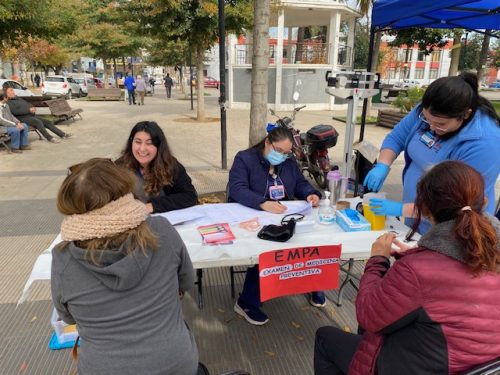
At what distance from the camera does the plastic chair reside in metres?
1.22

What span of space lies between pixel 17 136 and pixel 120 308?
27.3ft

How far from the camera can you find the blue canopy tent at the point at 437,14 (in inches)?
149

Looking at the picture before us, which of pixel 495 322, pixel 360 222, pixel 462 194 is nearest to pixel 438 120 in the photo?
pixel 360 222

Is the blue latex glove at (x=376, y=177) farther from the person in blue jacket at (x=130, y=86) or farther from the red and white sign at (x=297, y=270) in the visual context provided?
the person in blue jacket at (x=130, y=86)

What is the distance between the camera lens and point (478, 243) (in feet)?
3.85

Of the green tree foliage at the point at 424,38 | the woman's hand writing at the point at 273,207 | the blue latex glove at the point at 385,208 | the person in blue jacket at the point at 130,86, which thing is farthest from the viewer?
the person in blue jacket at the point at 130,86

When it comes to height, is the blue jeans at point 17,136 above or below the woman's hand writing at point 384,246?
below

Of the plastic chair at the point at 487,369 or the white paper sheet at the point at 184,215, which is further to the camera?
the white paper sheet at the point at 184,215

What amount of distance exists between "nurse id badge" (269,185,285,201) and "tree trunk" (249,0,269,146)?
7.36 feet

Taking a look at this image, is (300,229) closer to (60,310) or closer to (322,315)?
(322,315)

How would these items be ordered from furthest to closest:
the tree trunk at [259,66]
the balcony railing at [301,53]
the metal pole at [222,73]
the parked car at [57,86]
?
1. the parked car at [57,86]
2. the balcony railing at [301,53]
3. the metal pole at [222,73]
4. the tree trunk at [259,66]

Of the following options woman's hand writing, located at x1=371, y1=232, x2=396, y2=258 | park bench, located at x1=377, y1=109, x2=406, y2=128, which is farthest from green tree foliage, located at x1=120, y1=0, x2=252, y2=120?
woman's hand writing, located at x1=371, y1=232, x2=396, y2=258

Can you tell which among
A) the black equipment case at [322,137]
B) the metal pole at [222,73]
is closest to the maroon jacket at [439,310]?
the black equipment case at [322,137]

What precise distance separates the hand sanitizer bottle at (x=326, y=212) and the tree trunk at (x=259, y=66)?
2535 mm
